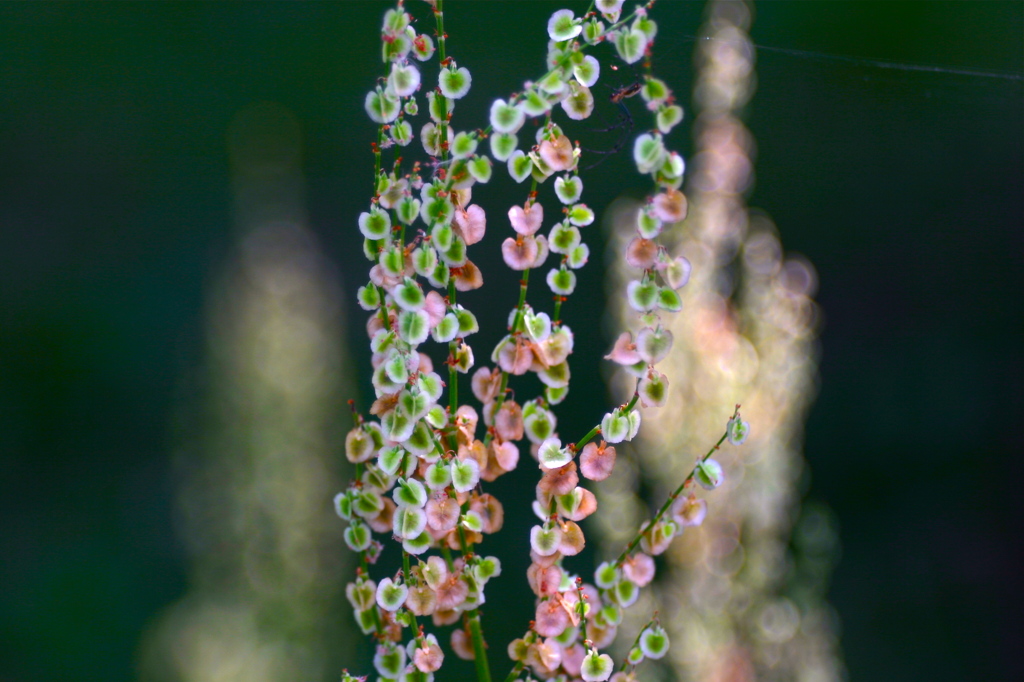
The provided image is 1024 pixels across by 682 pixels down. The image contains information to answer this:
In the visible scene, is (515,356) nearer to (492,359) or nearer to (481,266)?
(492,359)

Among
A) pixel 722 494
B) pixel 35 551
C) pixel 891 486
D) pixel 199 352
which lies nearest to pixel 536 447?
pixel 722 494

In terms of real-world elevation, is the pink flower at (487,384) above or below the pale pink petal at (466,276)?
below

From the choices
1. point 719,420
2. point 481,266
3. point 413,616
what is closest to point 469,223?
point 413,616

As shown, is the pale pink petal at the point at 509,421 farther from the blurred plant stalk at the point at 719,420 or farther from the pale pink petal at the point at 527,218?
the blurred plant stalk at the point at 719,420

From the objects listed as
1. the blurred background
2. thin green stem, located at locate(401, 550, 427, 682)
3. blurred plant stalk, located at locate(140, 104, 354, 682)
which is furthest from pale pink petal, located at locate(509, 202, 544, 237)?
the blurred background

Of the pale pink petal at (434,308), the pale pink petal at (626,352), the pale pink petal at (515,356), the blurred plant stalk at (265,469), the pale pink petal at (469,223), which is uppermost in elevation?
the pale pink petal at (469,223)

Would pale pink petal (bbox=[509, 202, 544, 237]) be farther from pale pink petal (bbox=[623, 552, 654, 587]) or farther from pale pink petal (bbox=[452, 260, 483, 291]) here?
pale pink petal (bbox=[623, 552, 654, 587])

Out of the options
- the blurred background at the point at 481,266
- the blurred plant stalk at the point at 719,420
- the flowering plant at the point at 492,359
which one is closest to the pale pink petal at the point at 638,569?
the flowering plant at the point at 492,359
